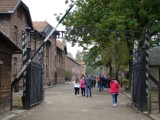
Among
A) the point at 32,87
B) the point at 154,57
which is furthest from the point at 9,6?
the point at 154,57

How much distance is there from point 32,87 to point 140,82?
18.9 ft

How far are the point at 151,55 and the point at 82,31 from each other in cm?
2076

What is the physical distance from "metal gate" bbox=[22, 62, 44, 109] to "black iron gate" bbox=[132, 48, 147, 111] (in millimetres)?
5548

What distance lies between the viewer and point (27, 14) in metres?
42.3

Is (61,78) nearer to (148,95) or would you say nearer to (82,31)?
(82,31)

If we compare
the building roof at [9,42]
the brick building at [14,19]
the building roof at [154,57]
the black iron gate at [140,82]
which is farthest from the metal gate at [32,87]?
the building roof at [154,57]

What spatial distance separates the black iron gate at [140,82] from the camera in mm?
19141

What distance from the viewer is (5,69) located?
18.3 m

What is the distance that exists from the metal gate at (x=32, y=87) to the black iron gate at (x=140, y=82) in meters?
5.55

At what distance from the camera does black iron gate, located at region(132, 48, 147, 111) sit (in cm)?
1914

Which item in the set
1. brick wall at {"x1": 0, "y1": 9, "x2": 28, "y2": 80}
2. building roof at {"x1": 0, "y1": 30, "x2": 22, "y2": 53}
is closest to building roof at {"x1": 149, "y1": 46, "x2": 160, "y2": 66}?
brick wall at {"x1": 0, "y1": 9, "x2": 28, "y2": 80}

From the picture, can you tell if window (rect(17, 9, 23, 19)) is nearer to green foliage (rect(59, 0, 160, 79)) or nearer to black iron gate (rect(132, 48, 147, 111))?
green foliage (rect(59, 0, 160, 79))

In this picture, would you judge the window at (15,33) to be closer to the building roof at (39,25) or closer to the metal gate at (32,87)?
the building roof at (39,25)

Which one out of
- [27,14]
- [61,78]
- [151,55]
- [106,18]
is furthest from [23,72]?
[61,78]
